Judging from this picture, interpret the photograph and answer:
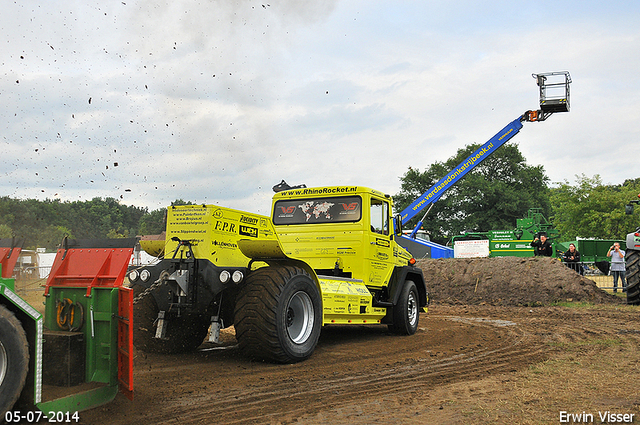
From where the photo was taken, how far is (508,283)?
16.7 m

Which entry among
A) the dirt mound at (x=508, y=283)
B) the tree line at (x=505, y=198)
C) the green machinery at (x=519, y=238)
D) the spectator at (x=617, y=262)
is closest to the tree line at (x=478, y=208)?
the tree line at (x=505, y=198)

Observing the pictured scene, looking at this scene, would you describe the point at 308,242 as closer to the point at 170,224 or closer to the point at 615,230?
the point at 170,224

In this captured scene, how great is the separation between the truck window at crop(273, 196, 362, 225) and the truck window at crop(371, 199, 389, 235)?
357 mm

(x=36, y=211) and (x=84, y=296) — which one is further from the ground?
(x=36, y=211)

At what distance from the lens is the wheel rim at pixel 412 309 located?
33.8 feet

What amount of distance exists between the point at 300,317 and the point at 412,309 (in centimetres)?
387

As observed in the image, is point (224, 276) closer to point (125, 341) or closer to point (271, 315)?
point (271, 315)

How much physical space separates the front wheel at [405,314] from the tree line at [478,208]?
174 inches

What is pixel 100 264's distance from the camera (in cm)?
472

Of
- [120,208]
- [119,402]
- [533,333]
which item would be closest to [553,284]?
[533,333]

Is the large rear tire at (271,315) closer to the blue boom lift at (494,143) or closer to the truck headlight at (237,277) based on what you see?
the truck headlight at (237,277)

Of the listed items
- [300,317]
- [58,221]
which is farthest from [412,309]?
[58,221]

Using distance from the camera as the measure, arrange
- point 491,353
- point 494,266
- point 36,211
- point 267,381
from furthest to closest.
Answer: point 494,266, point 491,353, point 36,211, point 267,381

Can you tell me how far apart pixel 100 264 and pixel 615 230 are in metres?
46.6
